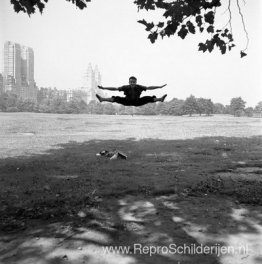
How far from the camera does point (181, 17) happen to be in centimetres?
861

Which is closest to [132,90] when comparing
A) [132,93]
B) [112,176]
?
[132,93]

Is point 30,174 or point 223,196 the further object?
point 30,174

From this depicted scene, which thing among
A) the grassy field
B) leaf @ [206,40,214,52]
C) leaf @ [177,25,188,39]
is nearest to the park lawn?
the grassy field

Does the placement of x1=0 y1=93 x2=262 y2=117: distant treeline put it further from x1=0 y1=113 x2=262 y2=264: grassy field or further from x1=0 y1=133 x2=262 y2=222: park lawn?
x1=0 y1=113 x2=262 y2=264: grassy field

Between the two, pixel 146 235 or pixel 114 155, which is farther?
pixel 114 155

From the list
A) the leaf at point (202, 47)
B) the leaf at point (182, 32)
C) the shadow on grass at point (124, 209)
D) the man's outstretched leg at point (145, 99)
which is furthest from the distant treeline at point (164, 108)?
the leaf at point (182, 32)

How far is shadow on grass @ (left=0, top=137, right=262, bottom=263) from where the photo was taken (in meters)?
7.38

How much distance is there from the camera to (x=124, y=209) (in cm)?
1011

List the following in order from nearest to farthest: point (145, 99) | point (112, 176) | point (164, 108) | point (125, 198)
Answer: point (145, 99)
point (125, 198)
point (112, 176)
point (164, 108)

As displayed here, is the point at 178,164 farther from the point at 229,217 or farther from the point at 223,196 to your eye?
the point at 229,217

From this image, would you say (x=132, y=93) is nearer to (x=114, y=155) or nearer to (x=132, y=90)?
(x=132, y=90)

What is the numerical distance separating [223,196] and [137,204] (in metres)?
3.36

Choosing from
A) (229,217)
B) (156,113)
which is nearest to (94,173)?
(229,217)

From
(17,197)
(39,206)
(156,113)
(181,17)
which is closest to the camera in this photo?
(181,17)
